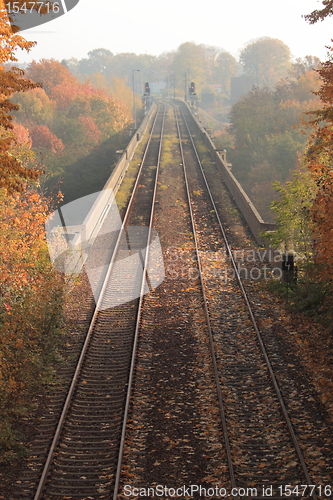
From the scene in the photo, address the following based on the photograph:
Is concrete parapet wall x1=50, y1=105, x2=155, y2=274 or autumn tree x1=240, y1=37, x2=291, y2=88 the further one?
autumn tree x1=240, y1=37, x2=291, y2=88

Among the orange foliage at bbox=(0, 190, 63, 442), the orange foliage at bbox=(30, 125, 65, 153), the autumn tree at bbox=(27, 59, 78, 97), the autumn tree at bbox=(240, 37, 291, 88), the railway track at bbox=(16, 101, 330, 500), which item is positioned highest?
the autumn tree at bbox=(240, 37, 291, 88)

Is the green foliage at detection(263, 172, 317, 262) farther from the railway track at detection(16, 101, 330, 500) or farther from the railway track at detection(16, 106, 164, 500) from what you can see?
the railway track at detection(16, 106, 164, 500)

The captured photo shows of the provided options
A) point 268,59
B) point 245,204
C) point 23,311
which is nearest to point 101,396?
point 23,311

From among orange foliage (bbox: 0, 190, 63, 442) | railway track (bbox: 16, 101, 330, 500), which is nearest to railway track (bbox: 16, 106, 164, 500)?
railway track (bbox: 16, 101, 330, 500)

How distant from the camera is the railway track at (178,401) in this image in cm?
784

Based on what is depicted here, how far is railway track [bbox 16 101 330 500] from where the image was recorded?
784cm

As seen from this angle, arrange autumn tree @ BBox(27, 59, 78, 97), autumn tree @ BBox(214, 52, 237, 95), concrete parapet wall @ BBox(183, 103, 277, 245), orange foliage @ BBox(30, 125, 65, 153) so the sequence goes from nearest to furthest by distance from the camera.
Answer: concrete parapet wall @ BBox(183, 103, 277, 245) < orange foliage @ BBox(30, 125, 65, 153) < autumn tree @ BBox(27, 59, 78, 97) < autumn tree @ BBox(214, 52, 237, 95)

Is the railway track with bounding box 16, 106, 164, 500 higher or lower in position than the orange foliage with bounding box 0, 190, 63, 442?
lower

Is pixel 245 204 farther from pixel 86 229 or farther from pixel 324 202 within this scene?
pixel 324 202

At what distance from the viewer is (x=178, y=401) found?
32.6 feet

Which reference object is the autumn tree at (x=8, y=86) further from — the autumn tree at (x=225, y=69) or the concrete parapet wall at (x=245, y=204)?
the autumn tree at (x=225, y=69)

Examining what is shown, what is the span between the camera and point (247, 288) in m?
15.4

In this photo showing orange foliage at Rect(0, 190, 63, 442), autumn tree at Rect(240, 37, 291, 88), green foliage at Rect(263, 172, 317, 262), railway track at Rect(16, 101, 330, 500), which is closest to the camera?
railway track at Rect(16, 101, 330, 500)

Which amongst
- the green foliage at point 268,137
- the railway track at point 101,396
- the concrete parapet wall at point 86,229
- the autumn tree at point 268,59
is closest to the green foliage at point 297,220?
the railway track at point 101,396
